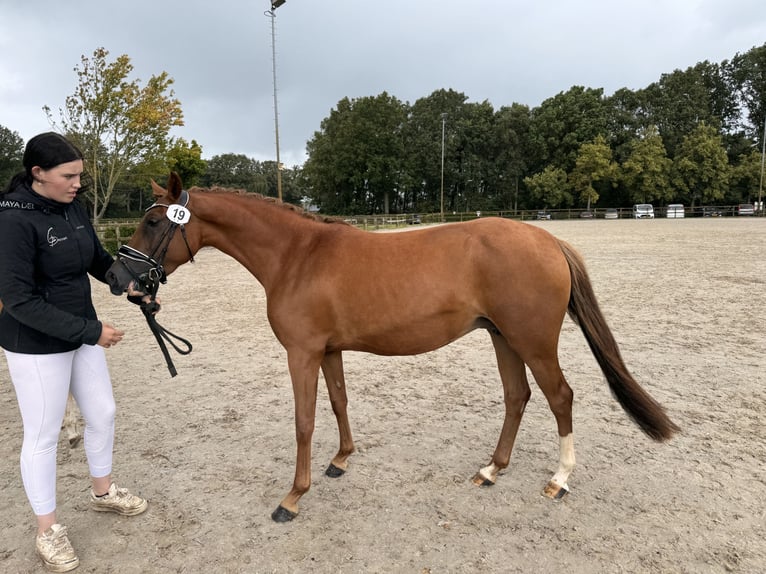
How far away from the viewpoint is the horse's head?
8.45ft

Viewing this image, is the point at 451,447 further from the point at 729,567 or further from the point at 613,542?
the point at 729,567

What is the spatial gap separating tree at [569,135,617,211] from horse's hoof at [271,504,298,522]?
53.4m

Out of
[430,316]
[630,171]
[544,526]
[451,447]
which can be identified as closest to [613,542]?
[544,526]

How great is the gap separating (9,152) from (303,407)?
70.5 m

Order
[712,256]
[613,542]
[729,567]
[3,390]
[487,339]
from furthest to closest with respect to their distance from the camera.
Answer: [712,256] < [487,339] < [3,390] < [613,542] < [729,567]

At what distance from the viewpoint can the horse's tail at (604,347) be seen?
9.62ft

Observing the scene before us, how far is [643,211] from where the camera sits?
45.6 meters

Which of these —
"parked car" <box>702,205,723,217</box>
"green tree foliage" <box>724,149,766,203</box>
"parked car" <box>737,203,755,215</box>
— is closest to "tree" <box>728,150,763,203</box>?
"green tree foliage" <box>724,149,766,203</box>

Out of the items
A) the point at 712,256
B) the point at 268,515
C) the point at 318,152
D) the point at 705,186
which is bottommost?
the point at 268,515

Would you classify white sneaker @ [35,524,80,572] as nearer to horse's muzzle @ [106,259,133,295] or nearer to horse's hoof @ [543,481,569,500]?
horse's muzzle @ [106,259,133,295]

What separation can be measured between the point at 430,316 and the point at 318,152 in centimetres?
5858

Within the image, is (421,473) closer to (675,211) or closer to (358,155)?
(675,211)

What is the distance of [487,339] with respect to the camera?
648cm

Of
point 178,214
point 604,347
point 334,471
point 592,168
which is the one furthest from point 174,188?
point 592,168
